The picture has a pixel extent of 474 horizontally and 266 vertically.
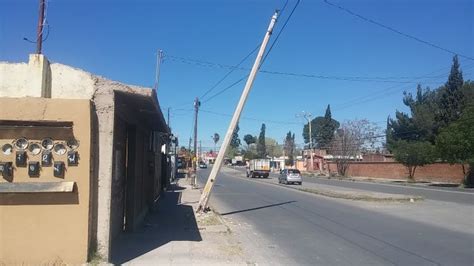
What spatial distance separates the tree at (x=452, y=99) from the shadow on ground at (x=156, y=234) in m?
53.2

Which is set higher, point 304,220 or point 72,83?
point 72,83

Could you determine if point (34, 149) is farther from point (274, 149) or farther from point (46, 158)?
point (274, 149)

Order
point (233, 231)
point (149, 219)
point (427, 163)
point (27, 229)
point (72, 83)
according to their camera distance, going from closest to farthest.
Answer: point (27, 229), point (72, 83), point (233, 231), point (149, 219), point (427, 163)

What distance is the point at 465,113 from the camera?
1951 inches

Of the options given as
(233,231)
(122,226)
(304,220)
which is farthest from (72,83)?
(304,220)

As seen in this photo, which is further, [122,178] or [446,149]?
[446,149]

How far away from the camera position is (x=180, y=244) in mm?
11789

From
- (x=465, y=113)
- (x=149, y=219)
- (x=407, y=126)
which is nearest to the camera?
(x=149, y=219)

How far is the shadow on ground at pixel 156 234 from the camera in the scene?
10.6 meters

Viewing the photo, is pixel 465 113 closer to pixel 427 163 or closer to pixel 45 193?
pixel 427 163

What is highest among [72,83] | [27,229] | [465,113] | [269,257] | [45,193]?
[465,113]

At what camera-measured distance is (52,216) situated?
8578 millimetres

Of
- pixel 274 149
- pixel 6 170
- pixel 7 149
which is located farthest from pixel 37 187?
pixel 274 149

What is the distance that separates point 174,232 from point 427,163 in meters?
51.3
